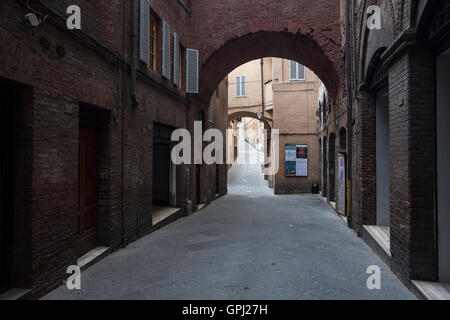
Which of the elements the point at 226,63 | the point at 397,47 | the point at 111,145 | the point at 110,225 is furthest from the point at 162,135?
the point at 397,47

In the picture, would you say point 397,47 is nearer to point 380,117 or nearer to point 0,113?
point 380,117

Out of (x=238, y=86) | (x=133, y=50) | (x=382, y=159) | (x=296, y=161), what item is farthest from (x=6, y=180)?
(x=238, y=86)

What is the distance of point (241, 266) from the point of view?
17.9 ft

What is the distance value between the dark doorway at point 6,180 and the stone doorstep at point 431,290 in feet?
17.1

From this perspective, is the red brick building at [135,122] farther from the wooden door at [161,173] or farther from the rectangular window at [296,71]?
the rectangular window at [296,71]

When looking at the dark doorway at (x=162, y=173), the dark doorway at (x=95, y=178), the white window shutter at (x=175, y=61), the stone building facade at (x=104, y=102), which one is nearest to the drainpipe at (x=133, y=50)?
the stone building facade at (x=104, y=102)

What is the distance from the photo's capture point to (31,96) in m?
4.07

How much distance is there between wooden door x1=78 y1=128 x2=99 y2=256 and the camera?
573cm

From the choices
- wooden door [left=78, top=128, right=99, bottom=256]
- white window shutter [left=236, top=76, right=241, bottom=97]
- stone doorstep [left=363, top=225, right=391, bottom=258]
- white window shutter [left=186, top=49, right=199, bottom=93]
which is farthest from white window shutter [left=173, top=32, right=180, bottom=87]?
white window shutter [left=236, top=76, right=241, bottom=97]

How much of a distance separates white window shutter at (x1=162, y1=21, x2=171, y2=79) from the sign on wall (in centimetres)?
1165

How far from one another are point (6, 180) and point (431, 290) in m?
5.52

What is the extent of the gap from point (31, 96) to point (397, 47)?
5166mm

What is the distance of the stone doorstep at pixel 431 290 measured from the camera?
12.6 feet
